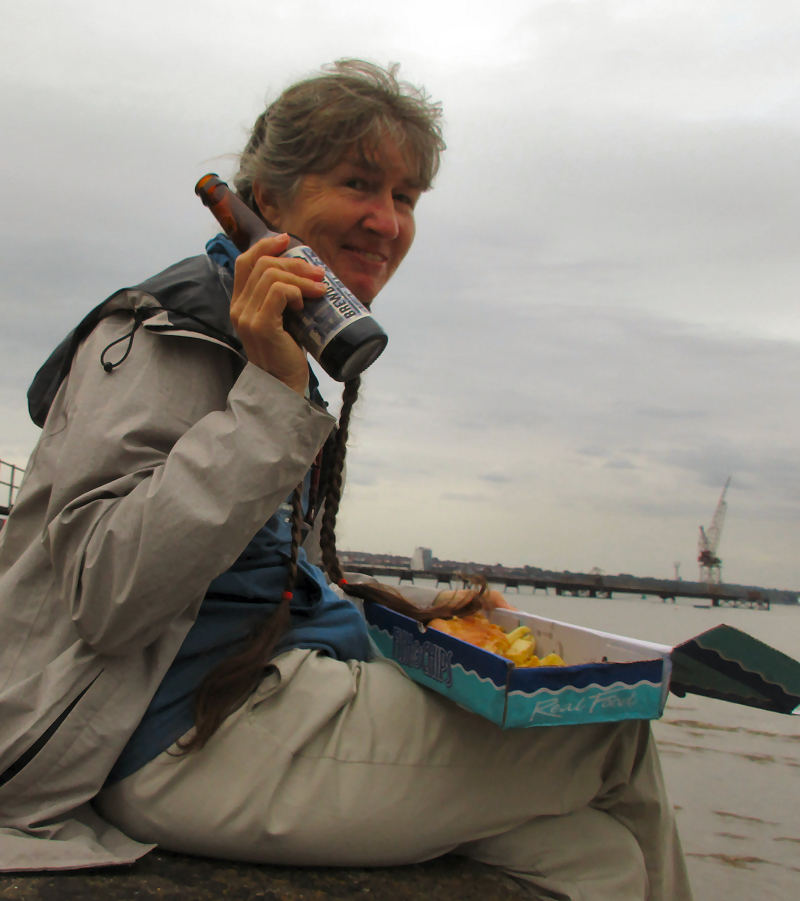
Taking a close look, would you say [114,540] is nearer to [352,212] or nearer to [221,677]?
[221,677]

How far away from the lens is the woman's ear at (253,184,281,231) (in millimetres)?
1704

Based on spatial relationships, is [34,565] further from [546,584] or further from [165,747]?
[546,584]

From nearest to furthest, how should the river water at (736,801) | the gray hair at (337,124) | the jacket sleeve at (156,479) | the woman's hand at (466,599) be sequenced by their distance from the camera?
1. the jacket sleeve at (156,479)
2. the gray hair at (337,124)
3. the woman's hand at (466,599)
4. the river water at (736,801)

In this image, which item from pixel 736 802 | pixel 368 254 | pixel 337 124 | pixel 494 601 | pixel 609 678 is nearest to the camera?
pixel 609 678

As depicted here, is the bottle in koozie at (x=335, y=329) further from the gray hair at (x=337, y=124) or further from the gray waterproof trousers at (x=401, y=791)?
the gray waterproof trousers at (x=401, y=791)

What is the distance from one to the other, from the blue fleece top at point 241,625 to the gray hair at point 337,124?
0.82 feet

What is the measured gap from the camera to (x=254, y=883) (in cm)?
125

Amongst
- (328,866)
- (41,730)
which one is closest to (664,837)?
(328,866)

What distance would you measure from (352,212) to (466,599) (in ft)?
3.56

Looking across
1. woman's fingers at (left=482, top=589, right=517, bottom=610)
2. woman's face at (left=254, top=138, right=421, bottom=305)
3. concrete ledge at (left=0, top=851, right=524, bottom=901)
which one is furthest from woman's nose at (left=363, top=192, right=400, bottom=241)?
concrete ledge at (left=0, top=851, right=524, bottom=901)

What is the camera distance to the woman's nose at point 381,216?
1.66 metres

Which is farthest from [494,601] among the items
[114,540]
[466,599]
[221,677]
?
[114,540]

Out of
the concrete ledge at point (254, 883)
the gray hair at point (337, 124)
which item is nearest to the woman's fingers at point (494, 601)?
the concrete ledge at point (254, 883)

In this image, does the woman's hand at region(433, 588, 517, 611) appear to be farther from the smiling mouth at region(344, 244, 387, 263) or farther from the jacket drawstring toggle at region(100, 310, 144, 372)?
the jacket drawstring toggle at region(100, 310, 144, 372)
